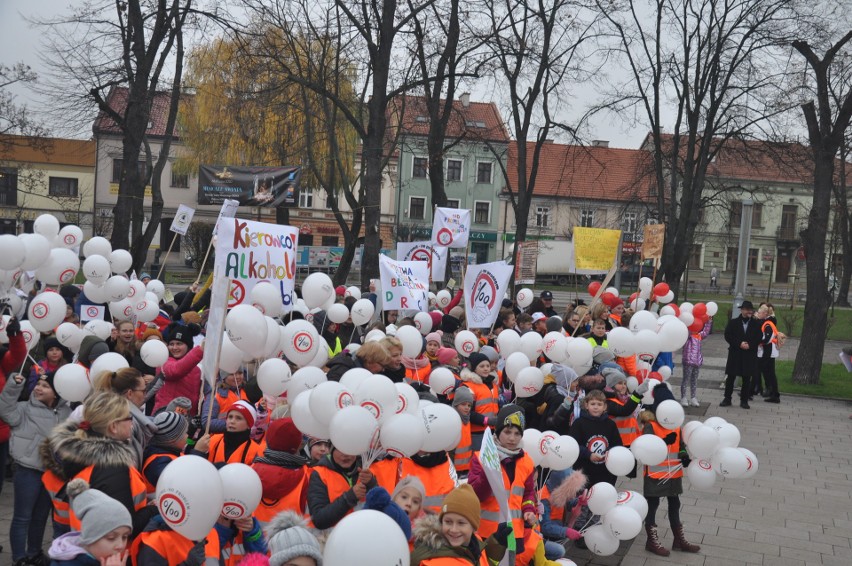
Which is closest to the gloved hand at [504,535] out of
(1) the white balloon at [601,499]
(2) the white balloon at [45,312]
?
(1) the white balloon at [601,499]

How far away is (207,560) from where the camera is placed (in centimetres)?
387

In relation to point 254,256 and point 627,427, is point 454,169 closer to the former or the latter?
point 627,427

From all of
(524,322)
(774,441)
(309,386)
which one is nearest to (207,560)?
(309,386)

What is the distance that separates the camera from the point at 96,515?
11.1 feet

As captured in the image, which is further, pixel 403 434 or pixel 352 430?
pixel 403 434

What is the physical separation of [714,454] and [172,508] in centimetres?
491

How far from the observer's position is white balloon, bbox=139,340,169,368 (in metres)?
6.95

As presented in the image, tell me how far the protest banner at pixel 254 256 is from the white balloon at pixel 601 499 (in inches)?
126

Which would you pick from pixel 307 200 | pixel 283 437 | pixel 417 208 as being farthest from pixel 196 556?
pixel 417 208

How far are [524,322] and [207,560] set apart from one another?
7144mm

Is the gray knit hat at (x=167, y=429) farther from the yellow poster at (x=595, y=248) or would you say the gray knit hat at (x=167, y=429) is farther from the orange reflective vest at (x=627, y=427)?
the yellow poster at (x=595, y=248)

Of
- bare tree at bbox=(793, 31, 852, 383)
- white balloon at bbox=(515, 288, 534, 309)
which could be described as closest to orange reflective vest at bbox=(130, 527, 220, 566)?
white balloon at bbox=(515, 288, 534, 309)

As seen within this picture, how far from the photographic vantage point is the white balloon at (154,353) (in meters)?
6.95

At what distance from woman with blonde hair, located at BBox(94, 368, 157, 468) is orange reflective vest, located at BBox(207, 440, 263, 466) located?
0.38 m
